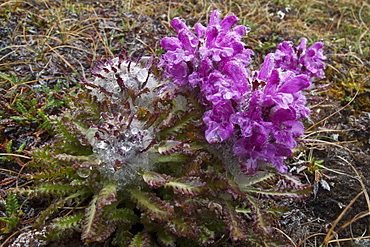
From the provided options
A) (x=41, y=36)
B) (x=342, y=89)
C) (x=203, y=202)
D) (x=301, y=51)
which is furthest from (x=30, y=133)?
(x=342, y=89)

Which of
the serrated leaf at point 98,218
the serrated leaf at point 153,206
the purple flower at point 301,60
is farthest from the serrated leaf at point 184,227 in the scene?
the purple flower at point 301,60

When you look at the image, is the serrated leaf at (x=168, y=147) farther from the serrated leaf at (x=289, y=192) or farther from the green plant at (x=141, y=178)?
the serrated leaf at (x=289, y=192)

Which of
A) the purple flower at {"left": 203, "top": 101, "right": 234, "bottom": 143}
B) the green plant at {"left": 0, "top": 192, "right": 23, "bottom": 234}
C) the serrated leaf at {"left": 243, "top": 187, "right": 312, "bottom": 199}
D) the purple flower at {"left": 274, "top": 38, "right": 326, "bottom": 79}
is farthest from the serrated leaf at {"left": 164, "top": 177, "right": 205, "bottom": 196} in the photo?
the purple flower at {"left": 274, "top": 38, "right": 326, "bottom": 79}

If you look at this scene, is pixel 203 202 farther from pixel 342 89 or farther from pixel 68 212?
pixel 342 89

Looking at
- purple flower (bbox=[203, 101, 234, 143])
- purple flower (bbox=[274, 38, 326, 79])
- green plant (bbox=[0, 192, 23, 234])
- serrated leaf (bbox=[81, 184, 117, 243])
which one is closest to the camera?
serrated leaf (bbox=[81, 184, 117, 243])

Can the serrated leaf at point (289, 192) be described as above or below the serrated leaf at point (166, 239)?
below

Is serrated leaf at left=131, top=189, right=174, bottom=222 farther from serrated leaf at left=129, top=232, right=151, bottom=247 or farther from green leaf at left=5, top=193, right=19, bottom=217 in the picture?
green leaf at left=5, top=193, right=19, bottom=217
